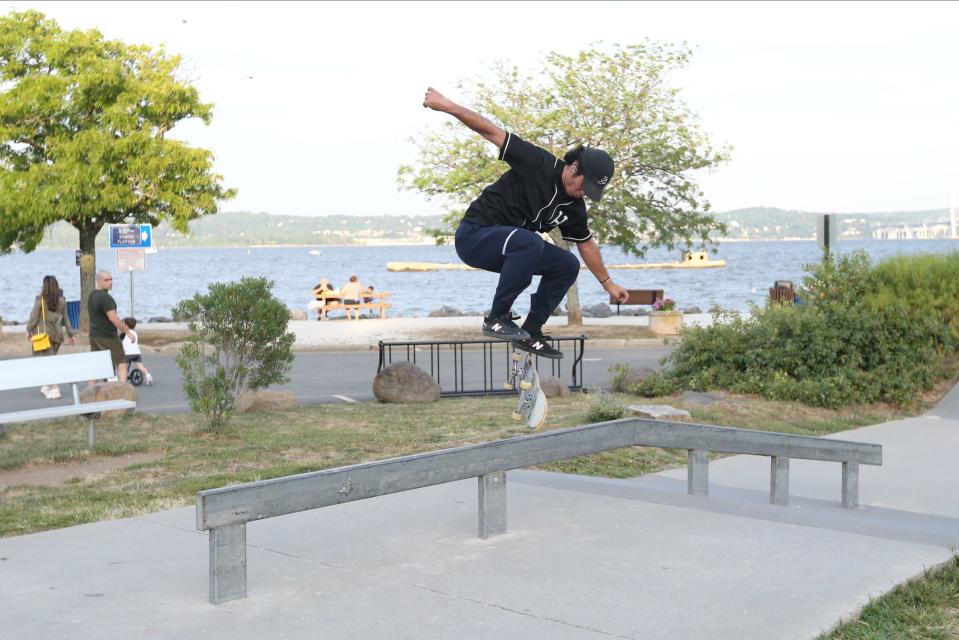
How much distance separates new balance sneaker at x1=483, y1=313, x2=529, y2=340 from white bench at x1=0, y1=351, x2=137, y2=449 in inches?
240

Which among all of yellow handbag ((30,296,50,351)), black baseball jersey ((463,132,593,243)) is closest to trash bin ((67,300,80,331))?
yellow handbag ((30,296,50,351))

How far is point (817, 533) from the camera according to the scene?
636cm

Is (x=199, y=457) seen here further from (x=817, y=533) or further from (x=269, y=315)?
(x=817, y=533)

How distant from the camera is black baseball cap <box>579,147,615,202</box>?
6008mm

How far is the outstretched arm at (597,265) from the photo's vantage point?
6684 millimetres

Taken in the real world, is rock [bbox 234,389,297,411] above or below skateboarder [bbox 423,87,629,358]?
below

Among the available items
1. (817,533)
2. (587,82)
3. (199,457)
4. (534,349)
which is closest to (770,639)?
(817,533)

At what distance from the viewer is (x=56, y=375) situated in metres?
11.6

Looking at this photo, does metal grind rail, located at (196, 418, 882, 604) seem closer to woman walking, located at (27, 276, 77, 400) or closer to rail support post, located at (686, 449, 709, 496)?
rail support post, located at (686, 449, 709, 496)

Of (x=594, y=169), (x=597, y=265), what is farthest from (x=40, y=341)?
(x=594, y=169)

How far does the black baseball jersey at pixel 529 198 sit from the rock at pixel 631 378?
9.84 m

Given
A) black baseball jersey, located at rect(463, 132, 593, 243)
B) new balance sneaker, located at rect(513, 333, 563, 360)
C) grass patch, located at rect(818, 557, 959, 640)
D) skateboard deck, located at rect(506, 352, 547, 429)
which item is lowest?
grass patch, located at rect(818, 557, 959, 640)

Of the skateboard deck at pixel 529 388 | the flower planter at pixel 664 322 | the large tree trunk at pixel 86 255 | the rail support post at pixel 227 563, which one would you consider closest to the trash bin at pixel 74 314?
the large tree trunk at pixel 86 255

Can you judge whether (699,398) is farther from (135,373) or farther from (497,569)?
(135,373)
